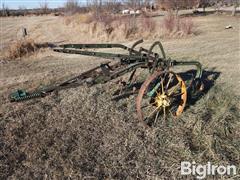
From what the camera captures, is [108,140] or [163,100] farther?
[163,100]

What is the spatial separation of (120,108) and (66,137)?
1.35 meters

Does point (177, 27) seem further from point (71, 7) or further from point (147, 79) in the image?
point (71, 7)

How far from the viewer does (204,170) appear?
3996 mm

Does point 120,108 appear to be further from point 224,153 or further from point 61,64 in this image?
point 61,64

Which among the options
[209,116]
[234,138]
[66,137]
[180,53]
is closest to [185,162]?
[234,138]

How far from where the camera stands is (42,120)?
562 centimetres

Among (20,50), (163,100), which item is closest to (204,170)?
(163,100)

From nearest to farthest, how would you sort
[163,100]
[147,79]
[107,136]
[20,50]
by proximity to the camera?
[147,79] → [107,136] → [163,100] → [20,50]

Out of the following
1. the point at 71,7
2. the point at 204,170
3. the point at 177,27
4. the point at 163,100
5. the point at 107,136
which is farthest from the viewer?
the point at 71,7

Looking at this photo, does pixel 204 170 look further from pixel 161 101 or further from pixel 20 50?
pixel 20 50

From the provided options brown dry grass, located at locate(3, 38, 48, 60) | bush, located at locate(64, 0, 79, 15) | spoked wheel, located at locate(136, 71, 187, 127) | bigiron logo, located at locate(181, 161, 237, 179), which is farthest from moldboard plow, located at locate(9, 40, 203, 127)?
bush, located at locate(64, 0, 79, 15)

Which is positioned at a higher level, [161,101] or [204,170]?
[161,101]

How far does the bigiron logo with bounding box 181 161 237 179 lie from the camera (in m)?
3.92

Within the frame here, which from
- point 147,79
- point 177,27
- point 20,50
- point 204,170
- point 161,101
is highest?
point 177,27
